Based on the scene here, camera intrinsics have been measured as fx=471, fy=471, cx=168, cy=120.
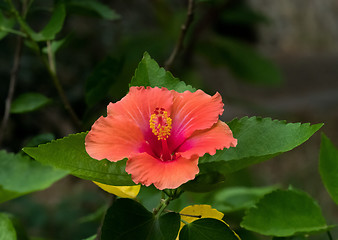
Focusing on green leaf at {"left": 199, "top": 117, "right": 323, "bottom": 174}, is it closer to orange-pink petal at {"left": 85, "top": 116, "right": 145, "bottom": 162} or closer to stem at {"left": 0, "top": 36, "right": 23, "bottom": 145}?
orange-pink petal at {"left": 85, "top": 116, "right": 145, "bottom": 162}

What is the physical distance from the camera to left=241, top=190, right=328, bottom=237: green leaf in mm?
492

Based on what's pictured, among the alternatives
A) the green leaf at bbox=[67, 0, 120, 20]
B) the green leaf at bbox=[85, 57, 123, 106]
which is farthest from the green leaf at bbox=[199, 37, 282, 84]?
the green leaf at bbox=[85, 57, 123, 106]

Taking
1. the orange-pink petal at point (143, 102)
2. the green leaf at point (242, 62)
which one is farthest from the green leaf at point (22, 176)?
the green leaf at point (242, 62)

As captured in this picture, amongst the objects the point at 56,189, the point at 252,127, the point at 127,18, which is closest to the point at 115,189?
the point at 252,127

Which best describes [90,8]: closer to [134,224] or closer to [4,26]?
[4,26]

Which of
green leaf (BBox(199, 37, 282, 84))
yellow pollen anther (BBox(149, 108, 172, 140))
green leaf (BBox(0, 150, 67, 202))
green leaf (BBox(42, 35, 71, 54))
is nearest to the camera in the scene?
green leaf (BBox(0, 150, 67, 202))

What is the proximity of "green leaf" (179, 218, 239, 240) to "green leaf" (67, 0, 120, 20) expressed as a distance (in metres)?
0.50

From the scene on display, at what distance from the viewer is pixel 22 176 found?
0.42 meters

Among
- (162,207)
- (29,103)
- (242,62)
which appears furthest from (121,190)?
(242,62)

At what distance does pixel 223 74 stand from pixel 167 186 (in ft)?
9.78

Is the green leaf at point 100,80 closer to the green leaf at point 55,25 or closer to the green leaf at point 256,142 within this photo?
the green leaf at point 55,25

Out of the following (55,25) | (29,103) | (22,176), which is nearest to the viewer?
(22,176)

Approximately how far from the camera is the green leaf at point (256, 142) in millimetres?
448

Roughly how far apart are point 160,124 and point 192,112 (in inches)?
1.4
